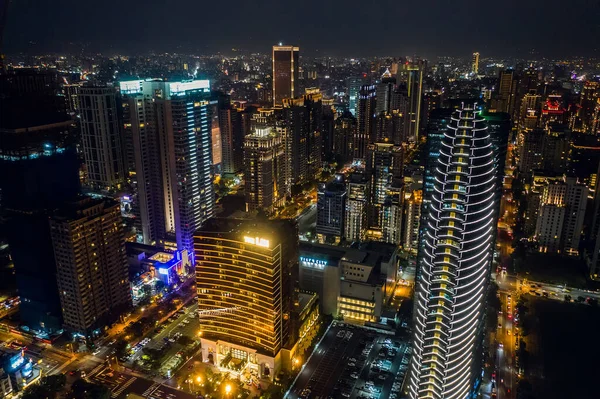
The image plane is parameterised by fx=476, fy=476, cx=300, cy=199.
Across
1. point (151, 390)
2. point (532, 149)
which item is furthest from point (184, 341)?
point (532, 149)

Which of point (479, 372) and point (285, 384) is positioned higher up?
point (479, 372)

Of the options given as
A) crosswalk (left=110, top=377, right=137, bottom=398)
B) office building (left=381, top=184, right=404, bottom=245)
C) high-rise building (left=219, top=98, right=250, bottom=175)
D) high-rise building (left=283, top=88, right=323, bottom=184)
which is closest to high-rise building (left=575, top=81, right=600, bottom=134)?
high-rise building (left=283, top=88, right=323, bottom=184)

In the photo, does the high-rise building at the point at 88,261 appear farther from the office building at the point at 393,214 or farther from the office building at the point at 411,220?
the office building at the point at 411,220

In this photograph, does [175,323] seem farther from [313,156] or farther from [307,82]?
[307,82]

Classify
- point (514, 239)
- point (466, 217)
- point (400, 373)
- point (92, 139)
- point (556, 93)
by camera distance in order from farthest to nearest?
1. point (556, 93)
2. point (92, 139)
3. point (514, 239)
4. point (400, 373)
5. point (466, 217)

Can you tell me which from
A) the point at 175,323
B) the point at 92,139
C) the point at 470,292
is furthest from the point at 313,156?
the point at 470,292

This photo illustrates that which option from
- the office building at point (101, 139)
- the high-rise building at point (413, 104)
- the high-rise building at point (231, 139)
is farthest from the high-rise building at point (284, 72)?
the office building at point (101, 139)
